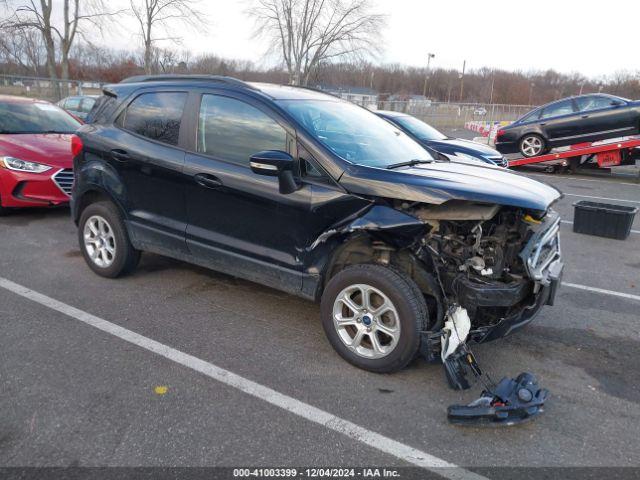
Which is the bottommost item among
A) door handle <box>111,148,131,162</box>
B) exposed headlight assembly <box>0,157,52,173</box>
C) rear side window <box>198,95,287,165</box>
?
exposed headlight assembly <box>0,157,52,173</box>

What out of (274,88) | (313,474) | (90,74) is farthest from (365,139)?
(90,74)

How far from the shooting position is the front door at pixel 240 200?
364 cm

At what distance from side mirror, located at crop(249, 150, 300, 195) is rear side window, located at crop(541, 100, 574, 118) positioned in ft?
41.9

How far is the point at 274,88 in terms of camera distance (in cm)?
425

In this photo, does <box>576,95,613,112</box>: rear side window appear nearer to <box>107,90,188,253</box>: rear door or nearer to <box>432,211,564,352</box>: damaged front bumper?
<box>432,211,564,352</box>: damaged front bumper

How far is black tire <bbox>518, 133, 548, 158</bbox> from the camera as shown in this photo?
1425cm

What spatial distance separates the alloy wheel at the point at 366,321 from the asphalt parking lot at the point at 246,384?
0.19 m

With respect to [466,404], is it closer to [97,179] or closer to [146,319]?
[146,319]

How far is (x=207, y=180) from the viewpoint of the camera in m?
3.93

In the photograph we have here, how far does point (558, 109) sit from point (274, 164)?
13.0 m

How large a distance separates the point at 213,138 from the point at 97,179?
141 cm

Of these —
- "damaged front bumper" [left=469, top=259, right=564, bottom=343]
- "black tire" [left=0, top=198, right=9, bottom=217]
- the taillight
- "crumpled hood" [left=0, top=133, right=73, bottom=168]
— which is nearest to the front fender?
the taillight

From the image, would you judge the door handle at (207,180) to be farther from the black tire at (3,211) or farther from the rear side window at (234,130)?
the black tire at (3,211)

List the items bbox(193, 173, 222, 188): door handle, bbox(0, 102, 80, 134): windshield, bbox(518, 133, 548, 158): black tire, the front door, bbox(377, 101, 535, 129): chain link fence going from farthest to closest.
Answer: bbox(377, 101, 535, 129): chain link fence < bbox(518, 133, 548, 158): black tire < bbox(0, 102, 80, 134): windshield < bbox(193, 173, 222, 188): door handle < the front door
